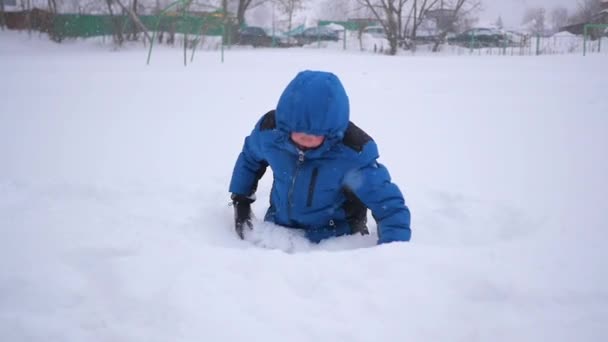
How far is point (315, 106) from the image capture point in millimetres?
1768

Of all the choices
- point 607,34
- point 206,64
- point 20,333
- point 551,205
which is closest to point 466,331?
point 20,333

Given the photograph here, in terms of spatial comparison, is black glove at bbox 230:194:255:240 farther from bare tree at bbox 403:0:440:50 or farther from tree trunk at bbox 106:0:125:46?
bare tree at bbox 403:0:440:50

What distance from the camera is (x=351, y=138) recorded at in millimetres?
1964

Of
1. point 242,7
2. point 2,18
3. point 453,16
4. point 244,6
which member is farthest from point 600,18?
point 2,18

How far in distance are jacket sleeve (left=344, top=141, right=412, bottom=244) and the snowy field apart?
0.20 meters

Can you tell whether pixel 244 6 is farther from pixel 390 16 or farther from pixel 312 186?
pixel 312 186

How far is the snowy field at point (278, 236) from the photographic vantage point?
50.5 inches

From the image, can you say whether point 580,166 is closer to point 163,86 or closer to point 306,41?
point 163,86

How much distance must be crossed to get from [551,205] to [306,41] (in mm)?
23502

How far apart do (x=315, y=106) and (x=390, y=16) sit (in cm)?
2161

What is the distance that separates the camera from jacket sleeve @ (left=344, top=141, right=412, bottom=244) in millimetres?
1889

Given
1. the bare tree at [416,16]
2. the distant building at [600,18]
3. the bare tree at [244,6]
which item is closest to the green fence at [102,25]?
the bare tree at [244,6]

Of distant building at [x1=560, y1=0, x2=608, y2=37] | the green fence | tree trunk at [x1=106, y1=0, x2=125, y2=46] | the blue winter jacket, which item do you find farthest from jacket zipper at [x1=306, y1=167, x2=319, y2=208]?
distant building at [x1=560, y1=0, x2=608, y2=37]

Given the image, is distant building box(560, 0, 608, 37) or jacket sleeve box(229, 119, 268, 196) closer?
jacket sleeve box(229, 119, 268, 196)
